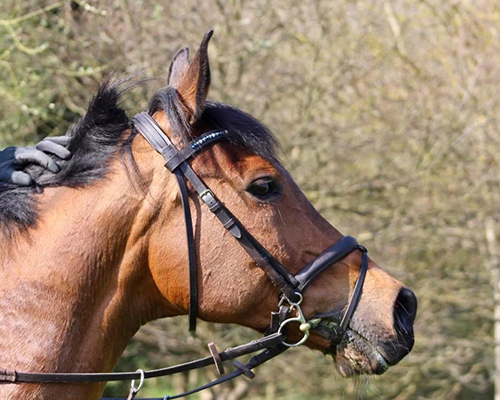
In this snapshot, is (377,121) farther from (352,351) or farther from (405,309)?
(352,351)

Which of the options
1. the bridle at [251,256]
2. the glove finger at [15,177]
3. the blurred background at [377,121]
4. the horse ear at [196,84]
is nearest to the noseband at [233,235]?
the bridle at [251,256]

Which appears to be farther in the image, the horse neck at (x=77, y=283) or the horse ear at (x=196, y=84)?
the horse ear at (x=196, y=84)

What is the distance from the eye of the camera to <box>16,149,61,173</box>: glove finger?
268cm

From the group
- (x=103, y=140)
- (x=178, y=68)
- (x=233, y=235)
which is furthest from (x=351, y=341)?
(x=178, y=68)

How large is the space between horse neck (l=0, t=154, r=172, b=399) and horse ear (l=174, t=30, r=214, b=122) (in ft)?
1.19

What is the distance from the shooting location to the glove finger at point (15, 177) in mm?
2630

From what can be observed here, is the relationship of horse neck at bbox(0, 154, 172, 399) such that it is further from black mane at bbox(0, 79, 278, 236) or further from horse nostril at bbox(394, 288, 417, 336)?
horse nostril at bbox(394, 288, 417, 336)

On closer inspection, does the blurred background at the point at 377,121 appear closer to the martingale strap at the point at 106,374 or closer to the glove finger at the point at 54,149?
the glove finger at the point at 54,149

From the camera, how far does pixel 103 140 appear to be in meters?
2.73

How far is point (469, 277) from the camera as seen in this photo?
859 cm

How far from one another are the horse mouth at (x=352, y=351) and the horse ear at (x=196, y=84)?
3.01 ft

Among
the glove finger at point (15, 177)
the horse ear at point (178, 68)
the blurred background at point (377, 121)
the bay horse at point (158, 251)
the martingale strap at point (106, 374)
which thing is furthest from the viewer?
the blurred background at point (377, 121)

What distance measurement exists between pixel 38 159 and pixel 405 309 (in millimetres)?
1498

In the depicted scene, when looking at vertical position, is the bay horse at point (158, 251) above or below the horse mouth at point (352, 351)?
above
